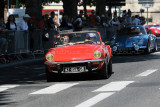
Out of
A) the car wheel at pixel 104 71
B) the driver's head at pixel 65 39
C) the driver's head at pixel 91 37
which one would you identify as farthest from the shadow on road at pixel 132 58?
the car wheel at pixel 104 71

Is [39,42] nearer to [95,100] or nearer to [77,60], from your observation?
[77,60]

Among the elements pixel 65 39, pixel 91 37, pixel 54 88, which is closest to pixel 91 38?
pixel 91 37

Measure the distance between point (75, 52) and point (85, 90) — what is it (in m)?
2.47

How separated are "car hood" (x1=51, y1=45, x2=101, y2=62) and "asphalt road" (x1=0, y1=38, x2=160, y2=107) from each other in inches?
23.2

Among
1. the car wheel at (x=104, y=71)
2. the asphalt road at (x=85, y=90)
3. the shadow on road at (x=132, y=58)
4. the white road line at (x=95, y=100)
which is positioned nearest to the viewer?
the white road line at (x=95, y=100)

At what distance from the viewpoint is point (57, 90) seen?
11609mm

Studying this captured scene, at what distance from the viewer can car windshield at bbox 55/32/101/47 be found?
14.7 metres

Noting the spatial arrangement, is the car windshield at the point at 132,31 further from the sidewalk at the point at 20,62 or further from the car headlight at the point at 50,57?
the car headlight at the point at 50,57

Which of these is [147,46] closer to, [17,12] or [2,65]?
[2,65]

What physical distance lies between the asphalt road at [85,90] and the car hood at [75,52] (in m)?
0.59

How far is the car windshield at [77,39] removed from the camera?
577 inches

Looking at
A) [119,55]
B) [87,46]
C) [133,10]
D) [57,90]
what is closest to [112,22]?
[119,55]

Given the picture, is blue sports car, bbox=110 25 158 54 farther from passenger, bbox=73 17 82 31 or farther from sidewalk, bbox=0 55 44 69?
passenger, bbox=73 17 82 31

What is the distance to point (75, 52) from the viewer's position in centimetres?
1363
